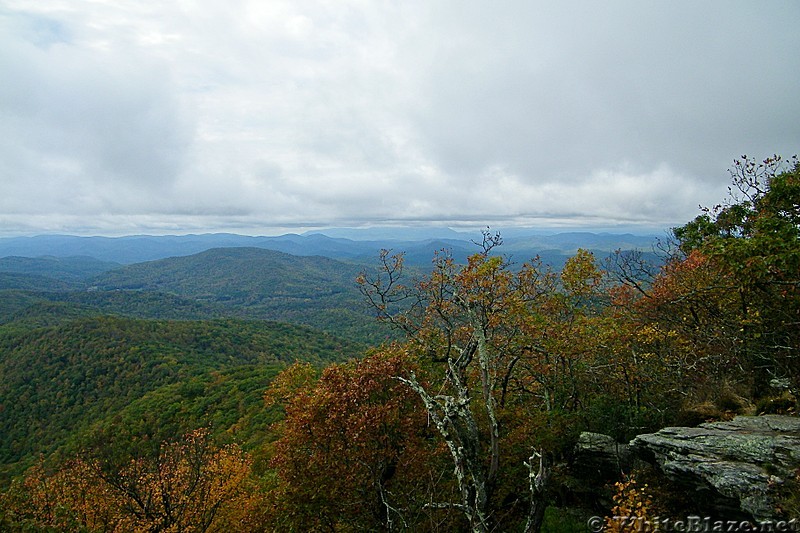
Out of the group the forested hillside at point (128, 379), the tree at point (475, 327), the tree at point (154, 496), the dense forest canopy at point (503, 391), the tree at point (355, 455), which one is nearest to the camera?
the dense forest canopy at point (503, 391)

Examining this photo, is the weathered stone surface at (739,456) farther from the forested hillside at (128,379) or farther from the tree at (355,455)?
the forested hillside at (128,379)

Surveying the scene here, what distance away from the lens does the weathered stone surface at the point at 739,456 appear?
859 centimetres

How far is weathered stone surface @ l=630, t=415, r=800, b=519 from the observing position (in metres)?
8.59

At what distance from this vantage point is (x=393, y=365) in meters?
14.8

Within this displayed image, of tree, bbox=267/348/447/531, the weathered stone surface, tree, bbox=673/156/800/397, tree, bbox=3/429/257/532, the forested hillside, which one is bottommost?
the forested hillside

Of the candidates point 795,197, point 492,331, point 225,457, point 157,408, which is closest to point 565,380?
point 492,331

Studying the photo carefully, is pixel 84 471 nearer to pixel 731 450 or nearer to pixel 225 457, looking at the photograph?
pixel 225 457

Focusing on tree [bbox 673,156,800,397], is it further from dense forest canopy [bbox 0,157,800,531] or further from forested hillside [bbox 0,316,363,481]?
forested hillside [bbox 0,316,363,481]

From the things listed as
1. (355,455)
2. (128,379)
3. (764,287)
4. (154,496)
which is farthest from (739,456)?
(128,379)

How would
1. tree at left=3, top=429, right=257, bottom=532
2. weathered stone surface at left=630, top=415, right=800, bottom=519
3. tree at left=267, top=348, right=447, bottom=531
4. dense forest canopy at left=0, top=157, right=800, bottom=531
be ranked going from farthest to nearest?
tree at left=3, top=429, right=257, bottom=532 < tree at left=267, top=348, right=447, bottom=531 < dense forest canopy at left=0, top=157, right=800, bottom=531 < weathered stone surface at left=630, top=415, right=800, bottom=519

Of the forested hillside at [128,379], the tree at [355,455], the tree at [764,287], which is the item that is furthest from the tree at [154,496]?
the forested hillside at [128,379]

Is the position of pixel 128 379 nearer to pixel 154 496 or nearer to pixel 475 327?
pixel 154 496

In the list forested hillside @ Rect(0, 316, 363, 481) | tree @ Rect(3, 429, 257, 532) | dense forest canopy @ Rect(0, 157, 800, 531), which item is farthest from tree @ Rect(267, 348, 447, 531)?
forested hillside @ Rect(0, 316, 363, 481)

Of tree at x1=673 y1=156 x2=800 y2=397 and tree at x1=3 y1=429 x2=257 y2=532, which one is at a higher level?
tree at x1=673 y1=156 x2=800 y2=397
